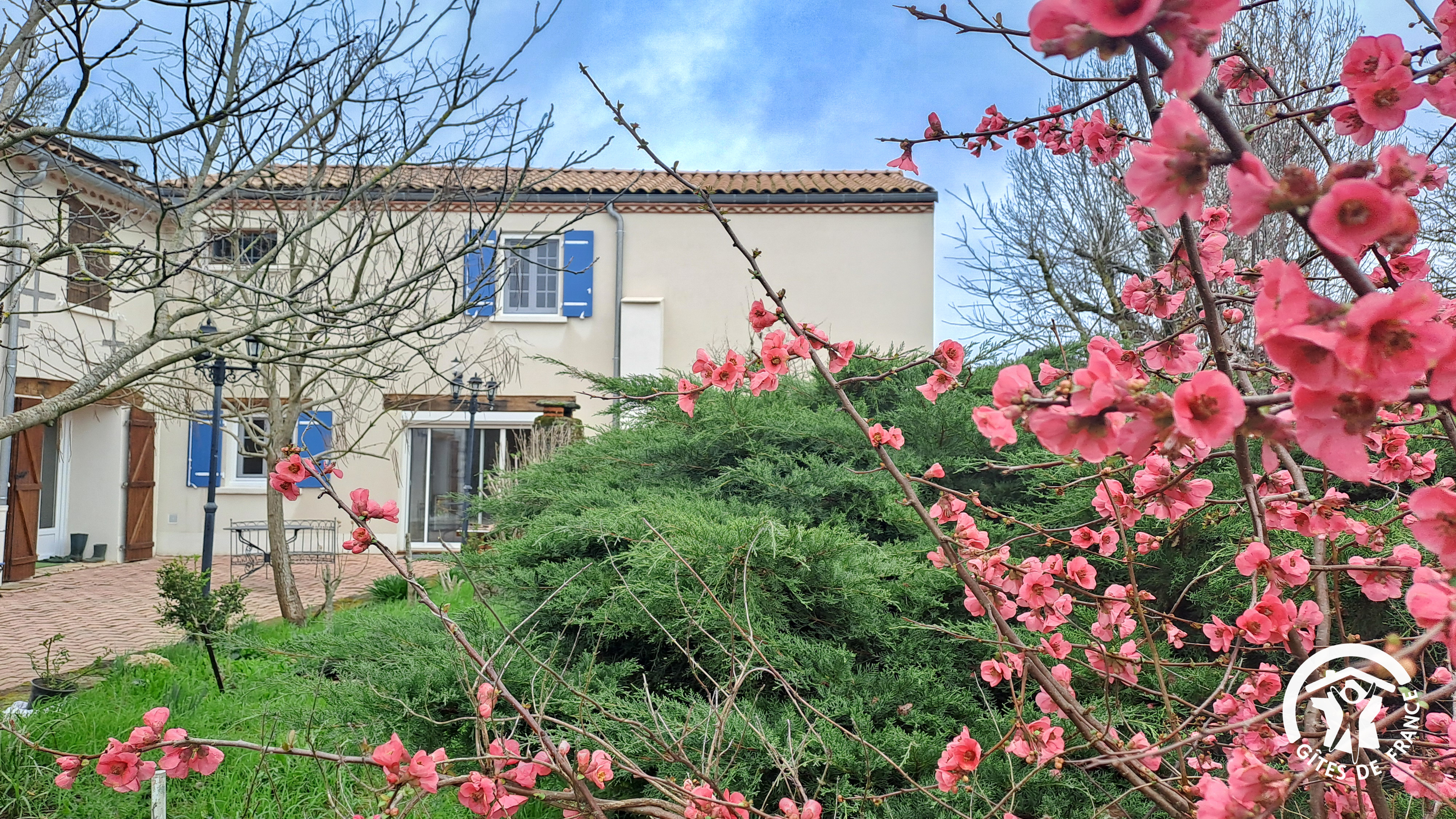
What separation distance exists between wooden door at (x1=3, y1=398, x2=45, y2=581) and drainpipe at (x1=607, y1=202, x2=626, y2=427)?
665cm

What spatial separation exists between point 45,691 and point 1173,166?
5.81m

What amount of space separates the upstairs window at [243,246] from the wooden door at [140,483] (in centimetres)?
252

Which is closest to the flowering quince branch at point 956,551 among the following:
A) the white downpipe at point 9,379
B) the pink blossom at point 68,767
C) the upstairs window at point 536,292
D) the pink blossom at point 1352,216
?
the pink blossom at point 1352,216

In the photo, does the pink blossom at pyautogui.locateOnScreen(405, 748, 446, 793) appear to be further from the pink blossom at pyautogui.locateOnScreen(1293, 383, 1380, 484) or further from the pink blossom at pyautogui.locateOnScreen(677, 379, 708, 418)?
the pink blossom at pyautogui.locateOnScreen(1293, 383, 1380, 484)

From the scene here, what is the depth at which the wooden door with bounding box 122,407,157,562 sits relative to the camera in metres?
11.7

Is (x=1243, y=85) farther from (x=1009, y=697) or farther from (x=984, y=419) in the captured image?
(x=1009, y=697)

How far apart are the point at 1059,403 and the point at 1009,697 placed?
2345mm

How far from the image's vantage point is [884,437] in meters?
1.67

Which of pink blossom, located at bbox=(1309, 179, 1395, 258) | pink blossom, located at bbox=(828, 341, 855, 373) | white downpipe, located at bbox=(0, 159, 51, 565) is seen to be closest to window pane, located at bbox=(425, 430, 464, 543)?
white downpipe, located at bbox=(0, 159, 51, 565)

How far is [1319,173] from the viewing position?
33.1ft

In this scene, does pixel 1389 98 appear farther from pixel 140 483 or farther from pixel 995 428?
pixel 140 483

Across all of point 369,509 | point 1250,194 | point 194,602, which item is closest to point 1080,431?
point 1250,194

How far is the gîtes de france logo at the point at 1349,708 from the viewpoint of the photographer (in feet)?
2.78

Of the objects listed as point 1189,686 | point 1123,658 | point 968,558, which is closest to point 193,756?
point 968,558
